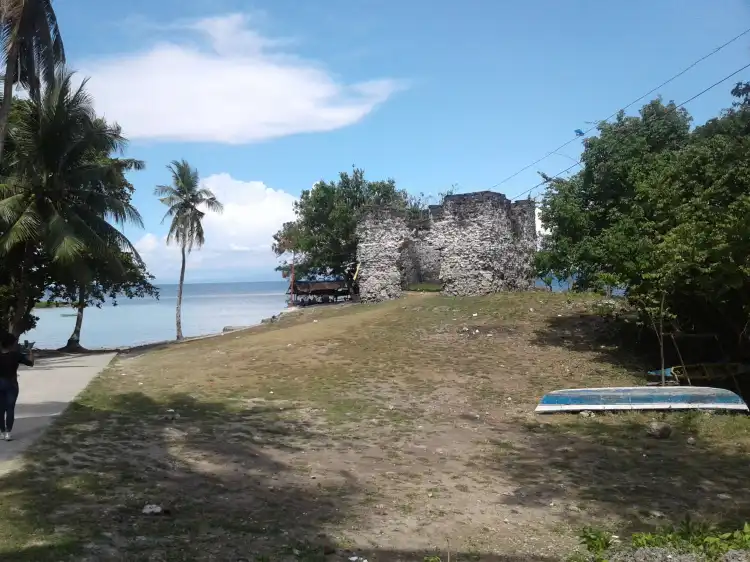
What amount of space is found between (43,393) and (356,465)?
6.73 meters

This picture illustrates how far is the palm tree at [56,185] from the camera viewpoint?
16.6 meters

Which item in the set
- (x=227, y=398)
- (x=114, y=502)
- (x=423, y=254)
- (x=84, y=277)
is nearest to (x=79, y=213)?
(x=84, y=277)

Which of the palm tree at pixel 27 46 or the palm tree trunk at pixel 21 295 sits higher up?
the palm tree at pixel 27 46

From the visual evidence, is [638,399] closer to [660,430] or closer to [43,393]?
[660,430]

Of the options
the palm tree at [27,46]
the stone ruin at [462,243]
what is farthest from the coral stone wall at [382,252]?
the palm tree at [27,46]

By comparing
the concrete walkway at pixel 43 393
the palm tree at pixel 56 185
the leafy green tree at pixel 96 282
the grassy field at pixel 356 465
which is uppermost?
the palm tree at pixel 56 185

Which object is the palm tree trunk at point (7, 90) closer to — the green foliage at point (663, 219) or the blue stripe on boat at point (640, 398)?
the blue stripe on boat at point (640, 398)

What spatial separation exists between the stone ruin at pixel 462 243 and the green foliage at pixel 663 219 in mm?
6261

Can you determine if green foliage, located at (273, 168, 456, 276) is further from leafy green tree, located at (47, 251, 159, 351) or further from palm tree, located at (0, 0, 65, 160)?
palm tree, located at (0, 0, 65, 160)

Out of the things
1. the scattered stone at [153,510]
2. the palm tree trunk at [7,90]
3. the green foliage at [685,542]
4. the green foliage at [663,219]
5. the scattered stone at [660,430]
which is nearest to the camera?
the green foliage at [685,542]

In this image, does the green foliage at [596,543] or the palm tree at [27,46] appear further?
the palm tree at [27,46]

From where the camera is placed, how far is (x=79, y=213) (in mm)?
18422

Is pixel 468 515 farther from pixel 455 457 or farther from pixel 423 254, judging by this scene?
pixel 423 254

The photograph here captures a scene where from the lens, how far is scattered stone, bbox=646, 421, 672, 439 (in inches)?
377
